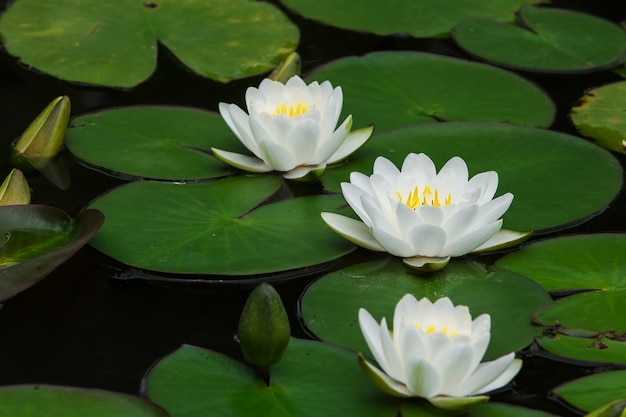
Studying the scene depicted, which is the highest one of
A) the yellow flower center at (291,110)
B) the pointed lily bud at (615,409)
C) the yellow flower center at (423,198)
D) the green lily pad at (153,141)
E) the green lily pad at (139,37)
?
the pointed lily bud at (615,409)

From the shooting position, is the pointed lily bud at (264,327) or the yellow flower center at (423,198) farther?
the yellow flower center at (423,198)

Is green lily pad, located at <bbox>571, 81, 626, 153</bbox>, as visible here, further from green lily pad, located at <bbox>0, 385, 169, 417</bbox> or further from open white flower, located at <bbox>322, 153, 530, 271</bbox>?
green lily pad, located at <bbox>0, 385, 169, 417</bbox>

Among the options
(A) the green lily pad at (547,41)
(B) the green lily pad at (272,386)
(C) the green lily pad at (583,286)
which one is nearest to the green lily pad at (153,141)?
(B) the green lily pad at (272,386)

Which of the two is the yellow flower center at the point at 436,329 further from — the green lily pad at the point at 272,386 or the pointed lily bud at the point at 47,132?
the pointed lily bud at the point at 47,132

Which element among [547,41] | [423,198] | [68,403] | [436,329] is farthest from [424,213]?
[547,41]

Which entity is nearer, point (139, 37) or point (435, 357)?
point (435, 357)

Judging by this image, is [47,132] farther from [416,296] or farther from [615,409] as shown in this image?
[615,409]
